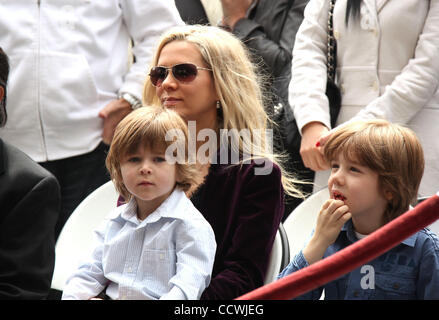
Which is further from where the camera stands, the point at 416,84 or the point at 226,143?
the point at 416,84

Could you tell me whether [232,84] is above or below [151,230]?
above

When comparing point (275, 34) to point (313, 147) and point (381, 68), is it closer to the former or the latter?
point (381, 68)

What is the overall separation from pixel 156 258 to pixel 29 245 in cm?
47

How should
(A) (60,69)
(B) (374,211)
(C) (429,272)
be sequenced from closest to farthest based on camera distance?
1. (C) (429,272)
2. (B) (374,211)
3. (A) (60,69)

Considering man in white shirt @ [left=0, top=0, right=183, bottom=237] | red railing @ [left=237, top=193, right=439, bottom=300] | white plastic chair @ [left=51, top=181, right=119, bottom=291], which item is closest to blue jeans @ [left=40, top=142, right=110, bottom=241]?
man in white shirt @ [left=0, top=0, right=183, bottom=237]

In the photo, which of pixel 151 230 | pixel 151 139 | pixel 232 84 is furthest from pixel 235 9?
pixel 151 230

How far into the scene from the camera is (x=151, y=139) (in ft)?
7.14

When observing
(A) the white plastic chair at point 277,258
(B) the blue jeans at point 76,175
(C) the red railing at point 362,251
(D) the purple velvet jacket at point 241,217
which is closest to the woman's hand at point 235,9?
(B) the blue jeans at point 76,175

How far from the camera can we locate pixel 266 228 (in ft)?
7.94

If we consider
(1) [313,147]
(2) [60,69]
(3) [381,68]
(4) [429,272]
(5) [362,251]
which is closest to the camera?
(5) [362,251]

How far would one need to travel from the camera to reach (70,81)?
11.2ft

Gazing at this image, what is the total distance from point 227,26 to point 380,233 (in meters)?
2.20

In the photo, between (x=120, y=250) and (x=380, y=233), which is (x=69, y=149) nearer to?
(x=120, y=250)

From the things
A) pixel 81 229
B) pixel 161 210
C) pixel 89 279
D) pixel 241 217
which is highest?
pixel 161 210
